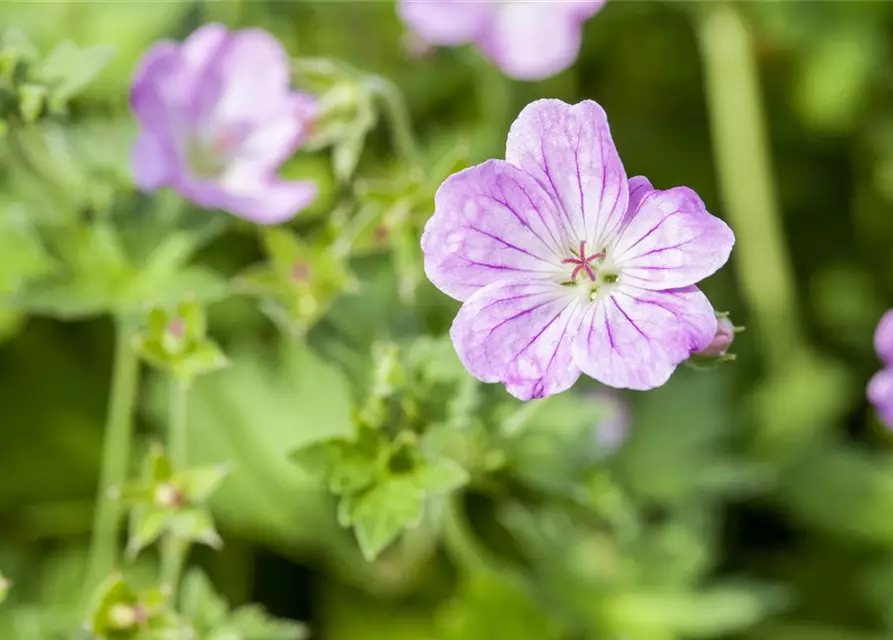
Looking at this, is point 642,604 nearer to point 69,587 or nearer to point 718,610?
point 718,610

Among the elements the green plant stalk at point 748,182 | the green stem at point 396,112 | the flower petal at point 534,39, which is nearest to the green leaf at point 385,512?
the green stem at point 396,112

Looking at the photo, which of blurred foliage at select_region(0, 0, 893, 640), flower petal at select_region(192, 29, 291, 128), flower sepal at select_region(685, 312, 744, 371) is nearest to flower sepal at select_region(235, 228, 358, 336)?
blurred foliage at select_region(0, 0, 893, 640)

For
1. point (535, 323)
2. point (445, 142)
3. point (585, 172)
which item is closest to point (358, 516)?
point (535, 323)

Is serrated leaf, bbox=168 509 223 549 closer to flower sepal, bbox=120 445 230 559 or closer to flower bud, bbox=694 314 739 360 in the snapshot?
flower sepal, bbox=120 445 230 559

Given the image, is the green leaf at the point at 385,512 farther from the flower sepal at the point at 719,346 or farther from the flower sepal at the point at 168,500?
the flower sepal at the point at 719,346

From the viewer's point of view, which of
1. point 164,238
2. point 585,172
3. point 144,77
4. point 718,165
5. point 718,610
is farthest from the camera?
point 718,165

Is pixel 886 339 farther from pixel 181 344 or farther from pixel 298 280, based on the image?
pixel 181 344

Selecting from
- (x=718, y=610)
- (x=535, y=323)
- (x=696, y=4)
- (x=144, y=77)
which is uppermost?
(x=696, y=4)

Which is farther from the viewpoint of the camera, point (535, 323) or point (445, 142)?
point (445, 142)

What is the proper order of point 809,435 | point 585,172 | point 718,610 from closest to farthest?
1. point 585,172
2. point 718,610
3. point 809,435
